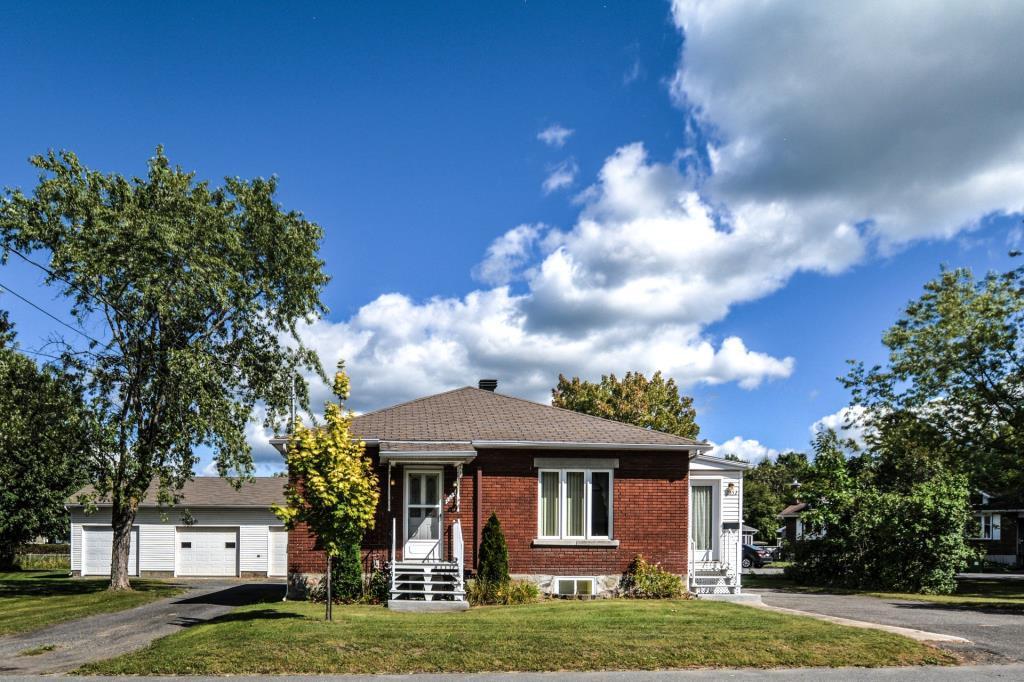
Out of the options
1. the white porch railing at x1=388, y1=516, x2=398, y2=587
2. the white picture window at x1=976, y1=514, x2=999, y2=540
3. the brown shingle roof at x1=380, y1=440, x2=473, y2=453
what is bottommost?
the white picture window at x1=976, y1=514, x2=999, y2=540

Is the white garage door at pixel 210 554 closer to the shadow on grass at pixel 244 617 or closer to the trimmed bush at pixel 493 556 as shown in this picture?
the shadow on grass at pixel 244 617

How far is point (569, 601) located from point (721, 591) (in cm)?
446

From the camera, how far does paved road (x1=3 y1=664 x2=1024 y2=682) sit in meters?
10.8

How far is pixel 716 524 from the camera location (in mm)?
21047

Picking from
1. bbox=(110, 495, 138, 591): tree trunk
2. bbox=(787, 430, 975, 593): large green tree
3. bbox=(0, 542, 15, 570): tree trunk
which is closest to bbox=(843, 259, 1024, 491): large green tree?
A: bbox=(787, 430, 975, 593): large green tree

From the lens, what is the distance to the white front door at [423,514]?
762 inches

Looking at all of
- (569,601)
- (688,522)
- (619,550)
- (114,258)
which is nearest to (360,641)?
(569,601)

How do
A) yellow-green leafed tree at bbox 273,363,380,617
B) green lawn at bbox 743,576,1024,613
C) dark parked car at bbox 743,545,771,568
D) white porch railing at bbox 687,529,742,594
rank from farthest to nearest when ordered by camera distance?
1. dark parked car at bbox 743,545,771,568
2. green lawn at bbox 743,576,1024,613
3. white porch railing at bbox 687,529,742,594
4. yellow-green leafed tree at bbox 273,363,380,617

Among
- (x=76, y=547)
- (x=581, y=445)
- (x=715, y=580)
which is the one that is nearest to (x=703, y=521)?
(x=715, y=580)

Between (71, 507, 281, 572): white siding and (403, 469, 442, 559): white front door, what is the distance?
716 inches

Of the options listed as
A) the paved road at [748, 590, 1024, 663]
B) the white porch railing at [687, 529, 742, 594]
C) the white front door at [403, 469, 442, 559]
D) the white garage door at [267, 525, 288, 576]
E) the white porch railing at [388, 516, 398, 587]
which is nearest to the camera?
the paved road at [748, 590, 1024, 663]

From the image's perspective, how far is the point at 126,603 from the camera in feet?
69.7

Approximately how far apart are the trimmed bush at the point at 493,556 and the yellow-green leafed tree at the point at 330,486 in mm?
4409

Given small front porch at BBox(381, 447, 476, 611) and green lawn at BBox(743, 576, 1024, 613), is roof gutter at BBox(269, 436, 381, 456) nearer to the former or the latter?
small front porch at BBox(381, 447, 476, 611)
